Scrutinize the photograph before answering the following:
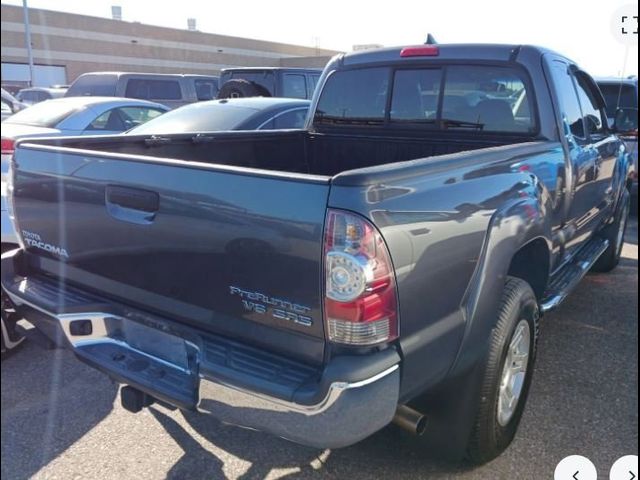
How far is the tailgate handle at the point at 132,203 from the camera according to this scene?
7.16ft

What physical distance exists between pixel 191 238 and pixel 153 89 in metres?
8.48

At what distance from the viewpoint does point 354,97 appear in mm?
4059

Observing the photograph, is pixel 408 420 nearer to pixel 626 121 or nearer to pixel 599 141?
pixel 599 141

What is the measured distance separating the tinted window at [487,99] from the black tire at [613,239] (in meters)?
2.58

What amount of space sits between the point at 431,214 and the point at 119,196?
4.20 ft

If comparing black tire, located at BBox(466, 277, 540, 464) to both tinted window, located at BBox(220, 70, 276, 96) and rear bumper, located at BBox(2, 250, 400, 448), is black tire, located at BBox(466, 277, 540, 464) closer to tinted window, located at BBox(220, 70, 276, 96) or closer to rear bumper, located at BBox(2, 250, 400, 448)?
rear bumper, located at BBox(2, 250, 400, 448)

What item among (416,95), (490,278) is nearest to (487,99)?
(416,95)

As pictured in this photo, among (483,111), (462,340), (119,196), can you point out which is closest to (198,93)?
(483,111)

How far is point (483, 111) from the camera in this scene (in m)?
3.49

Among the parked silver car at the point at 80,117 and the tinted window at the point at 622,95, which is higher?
the tinted window at the point at 622,95

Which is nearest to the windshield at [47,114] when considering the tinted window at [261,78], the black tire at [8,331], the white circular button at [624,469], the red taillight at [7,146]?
the red taillight at [7,146]

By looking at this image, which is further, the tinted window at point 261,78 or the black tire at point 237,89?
the tinted window at point 261,78

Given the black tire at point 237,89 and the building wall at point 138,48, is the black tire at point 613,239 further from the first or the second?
the black tire at point 237,89

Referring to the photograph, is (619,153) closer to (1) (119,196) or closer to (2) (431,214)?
(2) (431,214)
